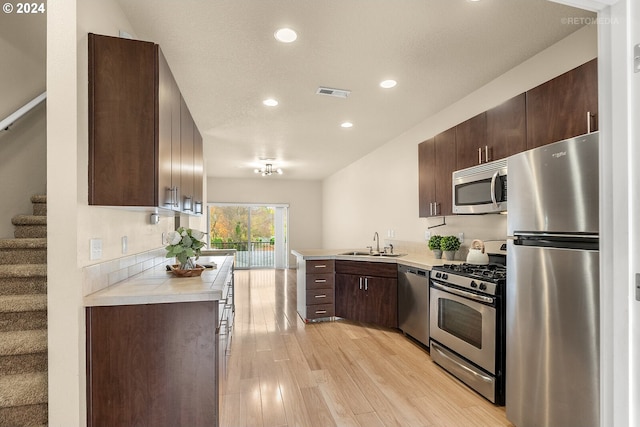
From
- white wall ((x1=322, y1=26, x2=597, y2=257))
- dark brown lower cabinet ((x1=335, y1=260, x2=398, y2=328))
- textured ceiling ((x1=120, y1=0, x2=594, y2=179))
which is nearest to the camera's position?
textured ceiling ((x1=120, y1=0, x2=594, y2=179))

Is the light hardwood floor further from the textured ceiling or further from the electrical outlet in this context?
the textured ceiling

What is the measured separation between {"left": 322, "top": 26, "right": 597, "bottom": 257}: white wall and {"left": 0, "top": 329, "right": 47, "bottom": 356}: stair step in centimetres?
346

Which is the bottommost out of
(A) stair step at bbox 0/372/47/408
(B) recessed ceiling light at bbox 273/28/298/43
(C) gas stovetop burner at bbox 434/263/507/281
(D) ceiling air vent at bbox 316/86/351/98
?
(A) stair step at bbox 0/372/47/408

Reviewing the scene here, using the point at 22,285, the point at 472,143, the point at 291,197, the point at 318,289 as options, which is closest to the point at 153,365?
the point at 22,285

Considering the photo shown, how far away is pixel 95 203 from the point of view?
1.66m

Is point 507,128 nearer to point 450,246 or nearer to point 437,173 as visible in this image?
point 437,173

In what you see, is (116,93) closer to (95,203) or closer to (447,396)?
(95,203)

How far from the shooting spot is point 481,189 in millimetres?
2846

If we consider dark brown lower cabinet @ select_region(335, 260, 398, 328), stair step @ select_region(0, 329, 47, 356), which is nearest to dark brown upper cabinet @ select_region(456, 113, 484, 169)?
dark brown lower cabinet @ select_region(335, 260, 398, 328)

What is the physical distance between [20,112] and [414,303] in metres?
3.82

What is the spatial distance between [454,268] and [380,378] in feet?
3.73

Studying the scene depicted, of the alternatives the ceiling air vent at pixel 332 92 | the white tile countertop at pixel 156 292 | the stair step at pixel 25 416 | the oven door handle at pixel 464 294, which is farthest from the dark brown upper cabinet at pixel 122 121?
the oven door handle at pixel 464 294

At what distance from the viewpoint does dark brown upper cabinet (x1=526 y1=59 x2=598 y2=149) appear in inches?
77.5

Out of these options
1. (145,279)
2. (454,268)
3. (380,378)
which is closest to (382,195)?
(454,268)
